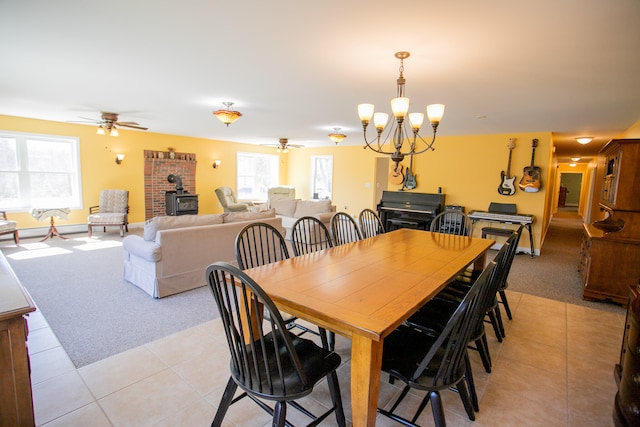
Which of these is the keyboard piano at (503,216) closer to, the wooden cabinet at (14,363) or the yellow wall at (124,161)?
the wooden cabinet at (14,363)

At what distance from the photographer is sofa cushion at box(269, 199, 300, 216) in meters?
6.98

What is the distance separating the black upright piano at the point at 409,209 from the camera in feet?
21.4

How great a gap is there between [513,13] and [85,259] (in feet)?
19.1

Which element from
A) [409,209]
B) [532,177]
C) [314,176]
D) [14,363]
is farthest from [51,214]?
[532,177]

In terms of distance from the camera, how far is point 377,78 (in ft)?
9.97

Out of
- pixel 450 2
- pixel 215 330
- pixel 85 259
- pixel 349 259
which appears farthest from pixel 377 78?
pixel 85 259

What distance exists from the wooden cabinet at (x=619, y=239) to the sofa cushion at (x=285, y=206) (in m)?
5.04

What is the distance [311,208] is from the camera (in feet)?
21.9

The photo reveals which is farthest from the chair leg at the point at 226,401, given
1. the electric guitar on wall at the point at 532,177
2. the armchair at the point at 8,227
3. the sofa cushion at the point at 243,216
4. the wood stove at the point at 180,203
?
the wood stove at the point at 180,203

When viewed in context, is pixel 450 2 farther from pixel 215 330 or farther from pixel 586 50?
pixel 215 330

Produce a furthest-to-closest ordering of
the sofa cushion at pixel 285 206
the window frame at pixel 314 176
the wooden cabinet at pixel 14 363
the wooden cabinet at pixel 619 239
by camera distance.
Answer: the window frame at pixel 314 176 → the sofa cushion at pixel 285 206 → the wooden cabinet at pixel 619 239 → the wooden cabinet at pixel 14 363

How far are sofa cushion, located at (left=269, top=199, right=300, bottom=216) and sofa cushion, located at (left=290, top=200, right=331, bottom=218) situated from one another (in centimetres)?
10

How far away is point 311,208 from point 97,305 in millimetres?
4198

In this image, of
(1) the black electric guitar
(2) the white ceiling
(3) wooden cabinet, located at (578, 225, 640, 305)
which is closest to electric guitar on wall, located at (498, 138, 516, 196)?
(2) the white ceiling
